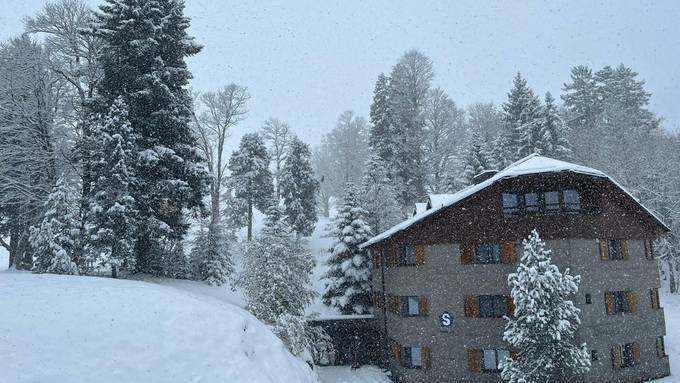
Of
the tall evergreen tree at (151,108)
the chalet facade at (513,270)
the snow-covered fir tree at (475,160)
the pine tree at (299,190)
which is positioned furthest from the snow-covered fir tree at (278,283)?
the snow-covered fir tree at (475,160)

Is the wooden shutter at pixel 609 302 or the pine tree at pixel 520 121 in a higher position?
the pine tree at pixel 520 121

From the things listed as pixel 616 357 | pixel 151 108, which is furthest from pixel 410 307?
pixel 151 108

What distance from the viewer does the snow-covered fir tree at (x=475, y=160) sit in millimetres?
43156

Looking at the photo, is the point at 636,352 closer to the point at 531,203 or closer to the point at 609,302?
the point at 609,302

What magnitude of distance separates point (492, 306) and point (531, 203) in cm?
595

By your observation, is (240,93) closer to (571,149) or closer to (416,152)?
(416,152)

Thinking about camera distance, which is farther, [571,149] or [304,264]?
[571,149]

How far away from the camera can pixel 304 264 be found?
2686 cm

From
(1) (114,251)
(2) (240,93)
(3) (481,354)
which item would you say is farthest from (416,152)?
(1) (114,251)

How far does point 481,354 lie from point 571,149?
31.1 m

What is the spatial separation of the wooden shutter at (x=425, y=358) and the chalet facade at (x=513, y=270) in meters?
0.06

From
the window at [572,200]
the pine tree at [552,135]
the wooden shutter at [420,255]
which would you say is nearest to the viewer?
the window at [572,200]

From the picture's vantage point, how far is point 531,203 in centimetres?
2436

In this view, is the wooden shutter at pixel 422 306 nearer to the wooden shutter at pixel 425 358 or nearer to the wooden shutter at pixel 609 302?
the wooden shutter at pixel 425 358
